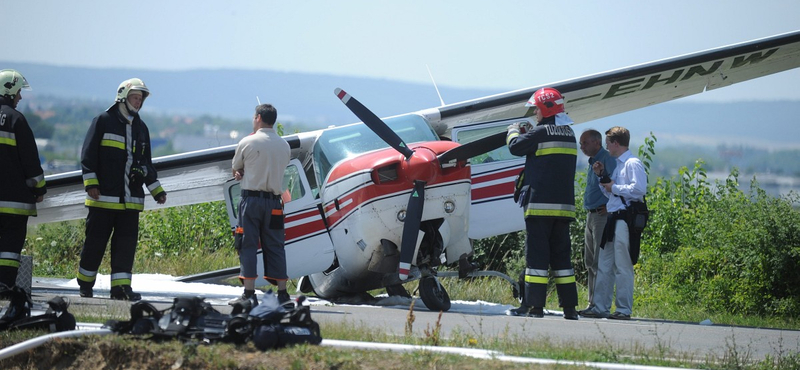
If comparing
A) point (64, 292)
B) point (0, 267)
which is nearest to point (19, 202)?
point (0, 267)

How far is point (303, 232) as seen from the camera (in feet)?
36.6

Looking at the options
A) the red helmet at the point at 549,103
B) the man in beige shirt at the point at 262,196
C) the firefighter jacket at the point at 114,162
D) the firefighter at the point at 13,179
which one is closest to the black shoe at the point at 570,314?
Answer: the red helmet at the point at 549,103

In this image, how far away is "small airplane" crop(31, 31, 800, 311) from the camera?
33.1 ft

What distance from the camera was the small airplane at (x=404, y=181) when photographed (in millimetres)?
10078

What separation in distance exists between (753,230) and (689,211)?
16.0 feet

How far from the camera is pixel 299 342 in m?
6.48

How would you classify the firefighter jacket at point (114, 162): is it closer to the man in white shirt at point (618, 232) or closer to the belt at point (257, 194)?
the belt at point (257, 194)

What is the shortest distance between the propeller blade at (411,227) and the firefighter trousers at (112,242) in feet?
9.79

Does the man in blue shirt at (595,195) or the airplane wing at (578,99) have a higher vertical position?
the airplane wing at (578,99)

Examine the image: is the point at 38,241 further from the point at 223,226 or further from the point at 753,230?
the point at 753,230

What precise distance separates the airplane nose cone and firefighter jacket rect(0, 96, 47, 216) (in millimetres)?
3930

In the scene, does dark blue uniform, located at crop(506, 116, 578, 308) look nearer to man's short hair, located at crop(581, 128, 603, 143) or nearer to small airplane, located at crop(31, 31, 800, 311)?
small airplane, located at crop(31, 31, 800, 311)

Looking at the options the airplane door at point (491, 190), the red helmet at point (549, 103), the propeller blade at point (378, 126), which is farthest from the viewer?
the airplane door at point (491, 190)

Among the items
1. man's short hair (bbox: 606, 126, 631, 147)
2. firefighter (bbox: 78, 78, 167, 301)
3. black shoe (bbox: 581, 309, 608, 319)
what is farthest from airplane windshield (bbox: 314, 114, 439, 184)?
black shoe (bbox: 581, 309, 608, 319)
